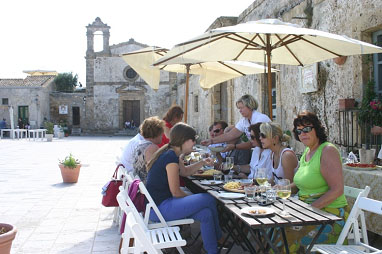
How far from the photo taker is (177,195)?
11.4 ft

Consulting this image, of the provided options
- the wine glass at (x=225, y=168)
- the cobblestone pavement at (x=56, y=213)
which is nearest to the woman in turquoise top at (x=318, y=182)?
the wine glass at (x=225, y=168)

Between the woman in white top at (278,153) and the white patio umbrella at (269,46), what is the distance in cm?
94

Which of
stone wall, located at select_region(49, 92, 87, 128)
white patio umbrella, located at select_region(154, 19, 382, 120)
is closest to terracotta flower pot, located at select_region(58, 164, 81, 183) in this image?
white patio umbrella, located at select_region(154, 19, 382, 120)

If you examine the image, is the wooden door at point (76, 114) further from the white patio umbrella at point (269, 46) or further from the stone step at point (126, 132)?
the white patio umbrella at point (269, 46)

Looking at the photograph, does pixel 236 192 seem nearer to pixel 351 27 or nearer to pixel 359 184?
pixel 359 184

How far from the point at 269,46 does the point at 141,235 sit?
312 centimetres

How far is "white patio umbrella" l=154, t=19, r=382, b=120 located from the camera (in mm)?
3896

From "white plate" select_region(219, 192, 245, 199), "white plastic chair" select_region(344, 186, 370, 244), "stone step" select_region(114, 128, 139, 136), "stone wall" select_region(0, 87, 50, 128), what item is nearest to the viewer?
"white plastic chair" select_region(344, 186, 370, 244)

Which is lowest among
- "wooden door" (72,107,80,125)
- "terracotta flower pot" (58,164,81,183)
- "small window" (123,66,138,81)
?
"terracotta flower pot" (58,164,81,183)

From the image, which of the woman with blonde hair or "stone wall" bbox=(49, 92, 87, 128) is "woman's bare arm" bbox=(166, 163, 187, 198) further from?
"stone wall" bbox=(49, 92, 87, 128)

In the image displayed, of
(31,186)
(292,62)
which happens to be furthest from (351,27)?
(31,186)

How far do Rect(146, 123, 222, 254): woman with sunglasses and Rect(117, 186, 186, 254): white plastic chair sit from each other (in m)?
0.20

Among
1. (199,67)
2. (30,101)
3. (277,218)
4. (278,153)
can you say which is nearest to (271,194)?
(277,218)

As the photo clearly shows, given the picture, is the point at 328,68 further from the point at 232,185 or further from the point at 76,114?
the point at 76,114
